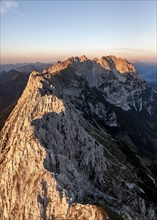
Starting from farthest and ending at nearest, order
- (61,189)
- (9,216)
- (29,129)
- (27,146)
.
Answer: (29,129), (27,146), (9,216), (61,189)

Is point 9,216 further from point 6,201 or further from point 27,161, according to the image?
point 27,161

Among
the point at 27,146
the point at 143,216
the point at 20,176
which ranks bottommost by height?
the point at 143,216

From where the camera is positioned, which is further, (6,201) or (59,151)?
(59,151)

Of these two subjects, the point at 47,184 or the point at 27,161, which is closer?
the point at 47,184

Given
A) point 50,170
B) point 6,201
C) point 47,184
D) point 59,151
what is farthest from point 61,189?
point 59,151

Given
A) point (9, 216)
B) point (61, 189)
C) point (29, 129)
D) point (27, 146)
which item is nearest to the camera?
point (61, 189)

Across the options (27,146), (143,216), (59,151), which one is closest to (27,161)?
(27,146)

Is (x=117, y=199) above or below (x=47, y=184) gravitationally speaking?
below

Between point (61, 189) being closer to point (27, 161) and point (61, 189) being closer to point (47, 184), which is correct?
point (47, 184)

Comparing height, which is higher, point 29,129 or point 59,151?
point 29,129

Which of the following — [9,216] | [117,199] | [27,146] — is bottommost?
[117,199]
